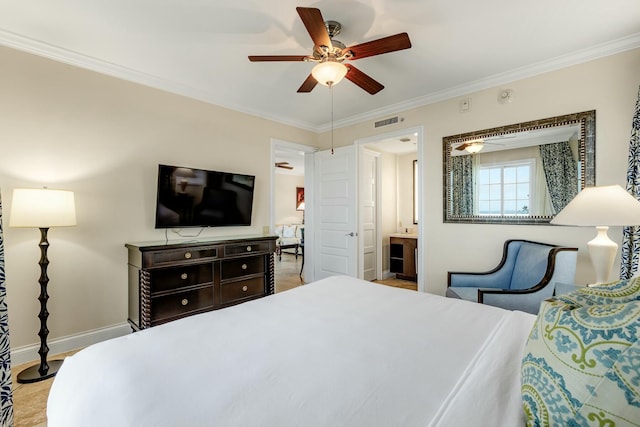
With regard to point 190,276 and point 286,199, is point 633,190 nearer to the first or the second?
point 190,276

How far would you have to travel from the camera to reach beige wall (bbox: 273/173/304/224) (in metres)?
8.72

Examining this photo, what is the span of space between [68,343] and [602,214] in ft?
14.4

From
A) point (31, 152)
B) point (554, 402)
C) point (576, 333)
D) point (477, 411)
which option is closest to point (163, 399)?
point (477, 411)

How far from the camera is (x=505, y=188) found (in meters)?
3.11

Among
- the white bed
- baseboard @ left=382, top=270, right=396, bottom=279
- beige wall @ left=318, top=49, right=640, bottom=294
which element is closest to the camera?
the white bed

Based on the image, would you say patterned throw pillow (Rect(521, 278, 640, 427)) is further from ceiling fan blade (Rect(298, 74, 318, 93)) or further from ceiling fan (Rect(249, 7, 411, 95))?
ceiling fan blade (Rect(298, 74, 318, 93))

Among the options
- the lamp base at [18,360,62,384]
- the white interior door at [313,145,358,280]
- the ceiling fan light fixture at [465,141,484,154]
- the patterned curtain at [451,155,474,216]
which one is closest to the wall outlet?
the ceiling fan light fixture at [465,141,484,154]

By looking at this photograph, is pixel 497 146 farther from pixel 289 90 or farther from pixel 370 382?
pixel 370 382

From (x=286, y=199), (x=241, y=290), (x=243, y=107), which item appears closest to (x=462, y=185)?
(x=241, y=290)

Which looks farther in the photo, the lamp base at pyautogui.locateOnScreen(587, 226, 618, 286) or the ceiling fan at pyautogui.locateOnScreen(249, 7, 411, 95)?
the lamp base at pyautogui.locateOnScreen(587, 226, 618, 286)

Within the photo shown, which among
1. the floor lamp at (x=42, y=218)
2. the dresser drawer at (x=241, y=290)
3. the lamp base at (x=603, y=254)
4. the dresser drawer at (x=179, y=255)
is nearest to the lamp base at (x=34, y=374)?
the floor lamp at (x=42, y=218)

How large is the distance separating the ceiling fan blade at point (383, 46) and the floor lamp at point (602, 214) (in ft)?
5.40

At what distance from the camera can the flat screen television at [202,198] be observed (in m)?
3.06

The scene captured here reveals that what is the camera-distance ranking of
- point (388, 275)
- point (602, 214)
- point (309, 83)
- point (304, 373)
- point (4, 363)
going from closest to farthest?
point (304, 373) → point (4, 363) → point (602, 214) → point (309, 83) → point (388, 275)
